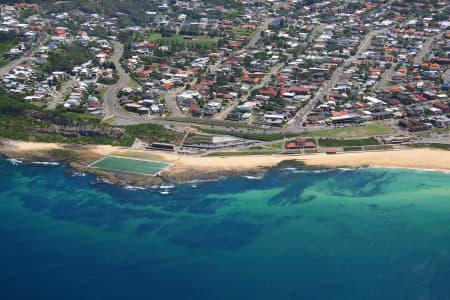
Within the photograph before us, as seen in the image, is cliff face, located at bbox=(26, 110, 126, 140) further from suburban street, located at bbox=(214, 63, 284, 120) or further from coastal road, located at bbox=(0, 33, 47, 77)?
coastal road, located at bbox=(0, 33, 47, 77)

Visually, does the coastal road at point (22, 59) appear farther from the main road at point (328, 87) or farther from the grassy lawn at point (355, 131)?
the grassy lawn at point (355, 131)

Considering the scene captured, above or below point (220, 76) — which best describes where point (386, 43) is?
above

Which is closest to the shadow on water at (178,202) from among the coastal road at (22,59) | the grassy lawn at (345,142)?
the grassy lawn at (345,142)

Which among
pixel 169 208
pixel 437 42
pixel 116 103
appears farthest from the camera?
pixel 437 42

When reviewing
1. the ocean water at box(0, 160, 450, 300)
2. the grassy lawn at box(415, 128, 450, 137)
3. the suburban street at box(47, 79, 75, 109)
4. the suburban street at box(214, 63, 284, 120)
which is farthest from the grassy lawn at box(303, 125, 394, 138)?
the suburban street at box(47, 79, 75, 109)

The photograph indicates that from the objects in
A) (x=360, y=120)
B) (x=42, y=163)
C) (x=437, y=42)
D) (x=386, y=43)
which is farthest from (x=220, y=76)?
(x=437, y=42)

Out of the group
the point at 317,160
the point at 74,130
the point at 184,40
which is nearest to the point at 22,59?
the point at 74,130

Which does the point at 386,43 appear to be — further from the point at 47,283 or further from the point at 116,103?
the point at 47,283
